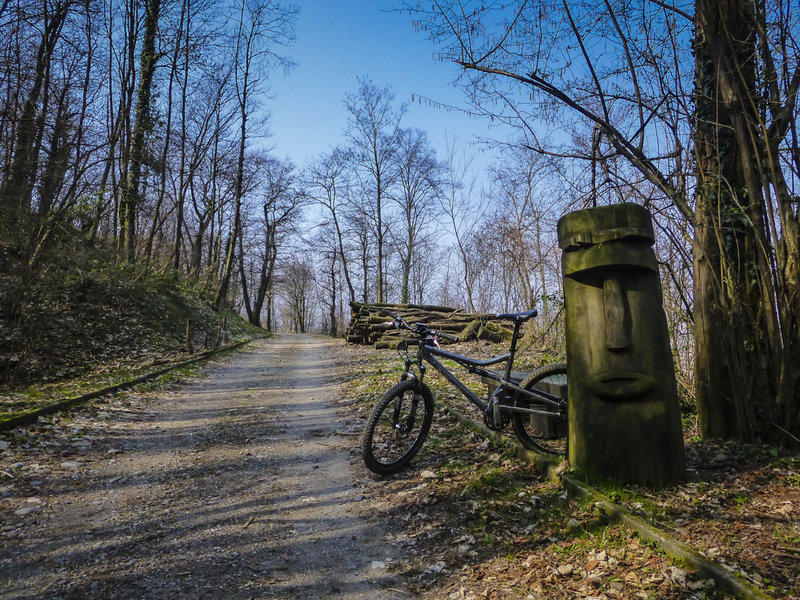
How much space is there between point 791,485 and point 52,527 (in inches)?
189

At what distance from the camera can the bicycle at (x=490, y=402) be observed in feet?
13.0

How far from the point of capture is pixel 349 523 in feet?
10.4

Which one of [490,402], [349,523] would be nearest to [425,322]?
[490,402]

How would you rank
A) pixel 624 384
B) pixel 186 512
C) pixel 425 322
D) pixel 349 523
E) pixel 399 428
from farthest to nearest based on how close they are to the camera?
pixel 425 322, pixel 399 428, pixel 186 512, pixel 349 523, pixel 624 384

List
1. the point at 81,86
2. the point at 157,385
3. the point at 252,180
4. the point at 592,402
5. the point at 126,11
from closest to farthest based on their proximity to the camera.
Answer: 1. the point at 592,402
2. the point at 157,385
3. the point at 81,86
4. the point at 126,11
5. the point at 252,180

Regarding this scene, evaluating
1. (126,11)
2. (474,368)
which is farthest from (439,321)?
(126,11)

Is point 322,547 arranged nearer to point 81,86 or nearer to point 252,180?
point 81,86

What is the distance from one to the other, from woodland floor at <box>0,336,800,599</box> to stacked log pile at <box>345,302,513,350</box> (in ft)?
30.6

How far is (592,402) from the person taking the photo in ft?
10.1

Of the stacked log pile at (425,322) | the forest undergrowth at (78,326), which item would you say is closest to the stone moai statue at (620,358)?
the forest undergrowth at (78,326)

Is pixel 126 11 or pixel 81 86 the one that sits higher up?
pixel 126 11

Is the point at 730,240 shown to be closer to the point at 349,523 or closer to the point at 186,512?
the point at 349,523

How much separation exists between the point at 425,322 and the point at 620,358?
12.4 meters

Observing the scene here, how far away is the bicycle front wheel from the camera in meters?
3.84
